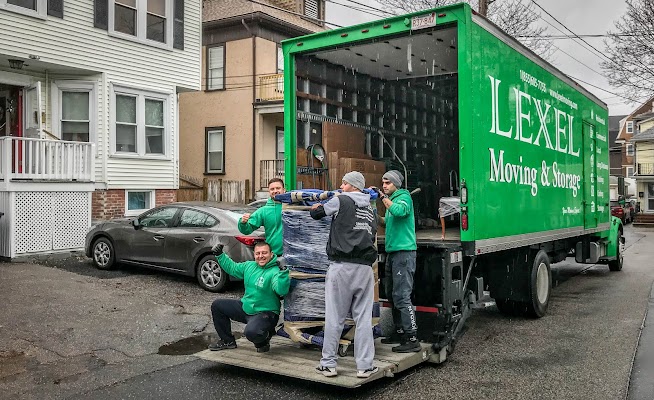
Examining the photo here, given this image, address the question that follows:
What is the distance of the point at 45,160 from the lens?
1381 centimetres

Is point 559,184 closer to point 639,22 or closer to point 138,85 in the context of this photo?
point 138,85

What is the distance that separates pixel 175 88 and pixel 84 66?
3058mm

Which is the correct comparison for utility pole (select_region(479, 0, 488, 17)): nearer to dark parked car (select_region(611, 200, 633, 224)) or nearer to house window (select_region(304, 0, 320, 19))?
house window (select_region(304, 0, 320, 19))

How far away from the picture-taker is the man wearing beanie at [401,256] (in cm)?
614

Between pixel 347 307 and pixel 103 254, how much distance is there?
783 centimetres

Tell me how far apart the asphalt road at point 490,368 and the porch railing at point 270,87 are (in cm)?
1407

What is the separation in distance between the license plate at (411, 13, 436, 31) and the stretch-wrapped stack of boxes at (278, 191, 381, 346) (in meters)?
2.34

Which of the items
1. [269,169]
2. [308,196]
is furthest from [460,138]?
[269,169]

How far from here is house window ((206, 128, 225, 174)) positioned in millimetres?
24109

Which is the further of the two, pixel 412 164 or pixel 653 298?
pixel 653 298

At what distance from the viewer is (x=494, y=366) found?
20.7 ft

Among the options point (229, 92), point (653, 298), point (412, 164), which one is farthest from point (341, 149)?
point (229, 92)

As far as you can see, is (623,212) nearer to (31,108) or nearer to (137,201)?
(137,201)

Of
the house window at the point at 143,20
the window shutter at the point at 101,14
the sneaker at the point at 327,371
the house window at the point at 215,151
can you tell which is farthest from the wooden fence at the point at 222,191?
the sneaker at the point at 327,371
